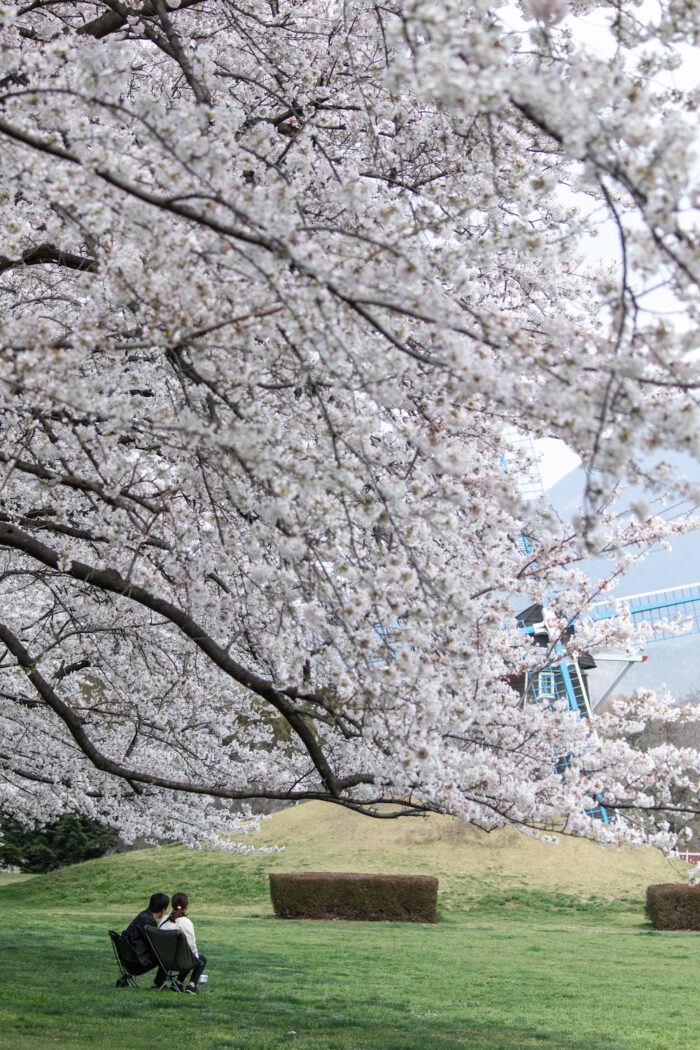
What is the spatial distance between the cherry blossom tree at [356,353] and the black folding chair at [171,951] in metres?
1.57

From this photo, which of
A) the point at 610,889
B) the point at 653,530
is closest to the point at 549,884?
the point at 610,889

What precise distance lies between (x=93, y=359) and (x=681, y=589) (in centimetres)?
3566

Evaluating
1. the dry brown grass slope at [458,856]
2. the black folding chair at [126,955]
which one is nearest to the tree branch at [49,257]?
the black folding chair at [126,955]

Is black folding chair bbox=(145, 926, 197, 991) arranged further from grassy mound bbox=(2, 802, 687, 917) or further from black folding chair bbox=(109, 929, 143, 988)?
grassy mound bbox=(2, 802, 687, 917)

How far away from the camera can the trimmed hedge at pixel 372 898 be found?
21.6 m

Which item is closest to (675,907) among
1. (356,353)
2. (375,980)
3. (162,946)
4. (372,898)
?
(372,898)

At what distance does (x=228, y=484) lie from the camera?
17.0ft

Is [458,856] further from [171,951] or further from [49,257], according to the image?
[49,257]

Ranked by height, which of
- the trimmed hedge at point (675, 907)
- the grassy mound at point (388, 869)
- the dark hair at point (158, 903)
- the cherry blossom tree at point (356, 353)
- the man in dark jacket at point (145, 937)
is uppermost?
the cherry blossom tree at point (356, 353)

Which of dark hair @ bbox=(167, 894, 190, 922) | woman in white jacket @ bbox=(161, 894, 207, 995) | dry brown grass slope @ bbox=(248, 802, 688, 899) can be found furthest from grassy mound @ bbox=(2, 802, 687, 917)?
dark hair @ bbox=(167, 894, 190, 922)

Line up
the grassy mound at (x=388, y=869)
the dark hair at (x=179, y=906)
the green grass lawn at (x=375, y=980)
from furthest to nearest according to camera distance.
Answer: the grassy mound at (x=388, y=869) → the dark hair at (x=179, y=906) → the green grass lawn at (x=375, y=980)

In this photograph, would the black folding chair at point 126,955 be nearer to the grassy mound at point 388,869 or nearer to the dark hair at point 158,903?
the dark hair at point 158,903

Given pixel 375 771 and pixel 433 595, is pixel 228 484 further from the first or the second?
pixel 375 771

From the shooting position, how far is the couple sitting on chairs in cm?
951
